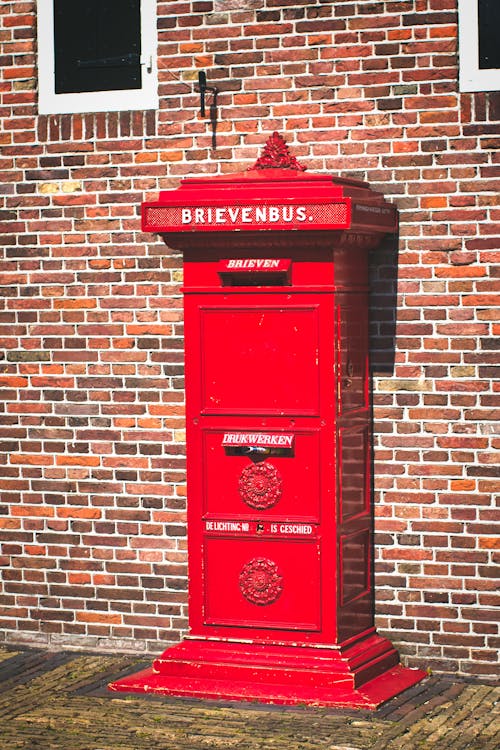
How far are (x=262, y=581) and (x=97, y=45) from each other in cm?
323

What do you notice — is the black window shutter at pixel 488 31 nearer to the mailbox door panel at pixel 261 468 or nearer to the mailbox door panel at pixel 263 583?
the mailbox door panel at pixel 261 468

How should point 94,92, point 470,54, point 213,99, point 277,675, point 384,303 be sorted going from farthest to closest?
point 94,92
point 213,99
point 384,303
point 470,54
point 277,675

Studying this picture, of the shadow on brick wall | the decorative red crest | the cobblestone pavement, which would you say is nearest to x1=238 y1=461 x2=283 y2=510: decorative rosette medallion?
the shadow on brick wall

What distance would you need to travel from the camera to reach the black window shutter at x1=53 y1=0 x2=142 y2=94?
788 centimetres

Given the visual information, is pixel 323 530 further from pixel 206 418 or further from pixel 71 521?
pixel 71 521

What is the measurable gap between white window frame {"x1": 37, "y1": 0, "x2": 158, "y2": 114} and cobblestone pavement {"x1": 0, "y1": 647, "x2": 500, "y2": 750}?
3.22 m

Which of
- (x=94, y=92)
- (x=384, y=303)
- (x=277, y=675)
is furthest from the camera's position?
(x=94, y=92)

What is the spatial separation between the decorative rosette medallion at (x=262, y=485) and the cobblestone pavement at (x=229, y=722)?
1.01 metres

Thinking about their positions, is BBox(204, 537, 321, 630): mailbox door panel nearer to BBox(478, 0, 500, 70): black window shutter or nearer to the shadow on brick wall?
the shadow on brick wall

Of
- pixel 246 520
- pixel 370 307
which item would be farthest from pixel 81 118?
pixel 246 520

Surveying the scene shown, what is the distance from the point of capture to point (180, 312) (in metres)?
7.76

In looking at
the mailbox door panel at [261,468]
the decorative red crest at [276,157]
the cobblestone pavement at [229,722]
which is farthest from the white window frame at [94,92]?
the cobblestone pavement at [229,722]

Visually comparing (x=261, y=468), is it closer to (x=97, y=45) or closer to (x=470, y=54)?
(x=470, y=54)

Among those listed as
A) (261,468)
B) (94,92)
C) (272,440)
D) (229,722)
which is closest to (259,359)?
(272,440)
